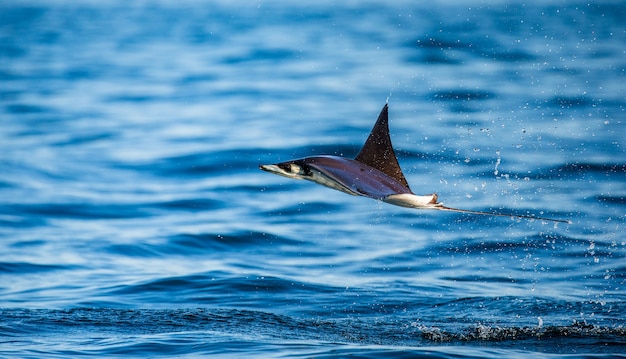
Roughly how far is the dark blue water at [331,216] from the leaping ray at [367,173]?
1286mm

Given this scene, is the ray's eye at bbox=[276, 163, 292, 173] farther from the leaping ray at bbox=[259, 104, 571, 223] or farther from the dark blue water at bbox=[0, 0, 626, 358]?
the dark blue water at bbox=[0, 0, 626, 358]

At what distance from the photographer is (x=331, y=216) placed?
11.9 meters

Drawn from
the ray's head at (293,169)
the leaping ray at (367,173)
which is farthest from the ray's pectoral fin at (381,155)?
the ray's head at (293,169)

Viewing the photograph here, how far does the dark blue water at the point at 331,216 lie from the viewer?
742cm

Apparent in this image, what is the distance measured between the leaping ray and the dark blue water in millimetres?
1286

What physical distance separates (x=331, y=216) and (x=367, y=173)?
618 cm

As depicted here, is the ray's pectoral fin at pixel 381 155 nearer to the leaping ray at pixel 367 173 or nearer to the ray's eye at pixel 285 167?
the leaping ray at pixel 367 173

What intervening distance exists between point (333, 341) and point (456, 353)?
91 cm

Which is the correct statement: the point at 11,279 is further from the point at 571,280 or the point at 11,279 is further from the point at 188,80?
the point at 188,80

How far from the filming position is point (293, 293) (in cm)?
883

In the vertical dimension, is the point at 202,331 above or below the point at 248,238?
below

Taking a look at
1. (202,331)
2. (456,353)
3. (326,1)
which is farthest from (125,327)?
(326,1)

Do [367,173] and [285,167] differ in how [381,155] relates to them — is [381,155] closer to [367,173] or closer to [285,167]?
[367,173]

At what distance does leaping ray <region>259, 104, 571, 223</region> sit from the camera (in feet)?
17.4
